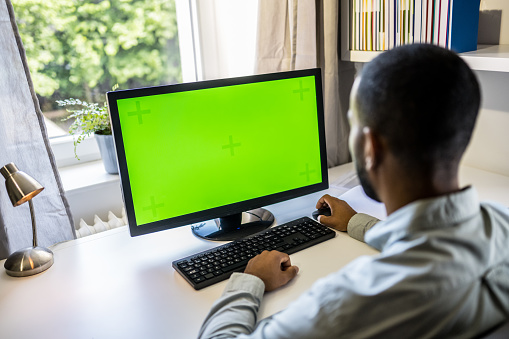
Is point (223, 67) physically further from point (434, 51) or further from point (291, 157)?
point (434, 51)

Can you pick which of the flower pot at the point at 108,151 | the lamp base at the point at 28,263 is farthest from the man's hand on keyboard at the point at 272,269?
the flower pot at the point at 108,151

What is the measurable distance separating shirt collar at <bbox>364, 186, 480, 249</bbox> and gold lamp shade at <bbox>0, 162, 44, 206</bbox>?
2.94ft

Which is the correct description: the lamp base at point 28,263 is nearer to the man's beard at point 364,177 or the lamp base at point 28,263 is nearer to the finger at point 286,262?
the finger at point 286,262

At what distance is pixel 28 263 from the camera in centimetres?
126

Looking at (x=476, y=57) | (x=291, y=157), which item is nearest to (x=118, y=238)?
(x=291, y=157)

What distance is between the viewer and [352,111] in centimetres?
83

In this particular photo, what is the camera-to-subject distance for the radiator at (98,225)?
172 cm

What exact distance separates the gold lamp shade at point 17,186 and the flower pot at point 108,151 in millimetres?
626

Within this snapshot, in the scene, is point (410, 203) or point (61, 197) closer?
point (410, 203)

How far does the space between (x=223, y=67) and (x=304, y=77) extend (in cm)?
91

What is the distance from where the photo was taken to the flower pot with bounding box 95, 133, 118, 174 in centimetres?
186

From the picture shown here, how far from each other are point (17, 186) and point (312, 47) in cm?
113

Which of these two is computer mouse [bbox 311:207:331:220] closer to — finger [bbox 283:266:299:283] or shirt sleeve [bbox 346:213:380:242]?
shirt sleeve [bbox 346:213:380:242]

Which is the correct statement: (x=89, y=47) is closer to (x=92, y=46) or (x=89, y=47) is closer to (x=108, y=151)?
(x=92, y=46)
